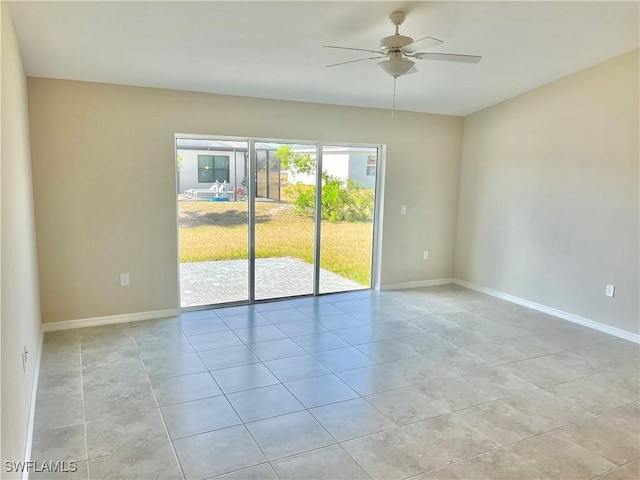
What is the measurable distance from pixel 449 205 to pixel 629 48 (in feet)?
8.80

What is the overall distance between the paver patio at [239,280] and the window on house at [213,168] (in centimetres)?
94

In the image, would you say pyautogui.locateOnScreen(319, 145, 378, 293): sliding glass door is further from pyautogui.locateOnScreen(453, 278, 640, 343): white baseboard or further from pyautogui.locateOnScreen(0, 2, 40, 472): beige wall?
pyautogui.locateOnScreen(0, 2, 40, 472): beige wall

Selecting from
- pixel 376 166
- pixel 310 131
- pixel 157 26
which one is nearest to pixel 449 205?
pixel 376 166

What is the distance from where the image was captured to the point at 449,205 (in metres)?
6.03

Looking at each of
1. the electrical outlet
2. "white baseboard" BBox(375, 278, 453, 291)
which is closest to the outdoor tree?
"white baseboard" BBox(375, 278, 453, 291)

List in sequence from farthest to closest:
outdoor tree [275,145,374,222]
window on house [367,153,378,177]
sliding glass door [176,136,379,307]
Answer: window on house [367,153,378,177] < outdoor tree [275,145,374,222] < sliding glass door [176,136,379,307]

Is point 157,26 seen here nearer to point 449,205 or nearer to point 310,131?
point 310,131

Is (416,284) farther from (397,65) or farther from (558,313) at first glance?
(397,65)

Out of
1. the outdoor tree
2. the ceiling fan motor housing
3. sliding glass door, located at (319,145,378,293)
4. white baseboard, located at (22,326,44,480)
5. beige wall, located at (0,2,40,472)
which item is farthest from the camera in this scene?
sliding glass door, located at (319,145,378,293)

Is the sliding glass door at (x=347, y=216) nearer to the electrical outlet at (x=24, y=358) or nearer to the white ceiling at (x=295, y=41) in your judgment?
the white ceiling at (x=295, y=41)

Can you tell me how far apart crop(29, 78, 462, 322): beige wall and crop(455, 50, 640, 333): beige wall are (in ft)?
6.49

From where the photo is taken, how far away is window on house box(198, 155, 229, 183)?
4.62 meters

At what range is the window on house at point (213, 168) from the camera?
15.2 ft

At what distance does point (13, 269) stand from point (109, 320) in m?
2.20
